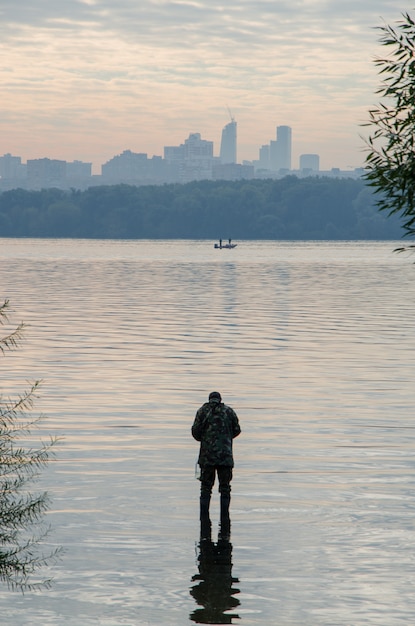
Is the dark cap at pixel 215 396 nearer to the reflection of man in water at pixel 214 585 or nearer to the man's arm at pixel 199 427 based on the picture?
the man's arm at pixel 199 427

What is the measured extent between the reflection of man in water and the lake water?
3 centimetres

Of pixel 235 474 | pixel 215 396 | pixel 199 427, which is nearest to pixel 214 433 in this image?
pixel 199 427

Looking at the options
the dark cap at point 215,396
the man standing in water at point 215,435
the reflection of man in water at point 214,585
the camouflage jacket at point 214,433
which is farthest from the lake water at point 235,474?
the dark cap at point 215,396

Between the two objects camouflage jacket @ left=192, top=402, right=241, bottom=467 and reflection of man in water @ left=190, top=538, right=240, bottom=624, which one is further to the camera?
camouflage jacket @ left=192, top=402, right=241, bottom=467

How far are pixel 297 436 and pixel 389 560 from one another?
1085 cm

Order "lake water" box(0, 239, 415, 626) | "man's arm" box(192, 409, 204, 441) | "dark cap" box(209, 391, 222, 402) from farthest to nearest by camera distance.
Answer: "man's arm" box(192, 409, 204, 441), "dark cap" box(209, 391, 222, 402), "lake water" box(0, 239, 415, 626)

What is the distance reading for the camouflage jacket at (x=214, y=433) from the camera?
57.0ft

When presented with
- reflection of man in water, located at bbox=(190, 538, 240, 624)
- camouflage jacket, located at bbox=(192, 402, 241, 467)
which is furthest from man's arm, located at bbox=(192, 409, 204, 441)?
reflection of man in water, located at bbox=(190, 538, 240, 624)

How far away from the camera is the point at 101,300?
79.9 metres

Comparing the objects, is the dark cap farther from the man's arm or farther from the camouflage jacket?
the man's arm

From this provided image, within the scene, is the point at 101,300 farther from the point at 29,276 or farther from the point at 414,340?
the point at 29,276

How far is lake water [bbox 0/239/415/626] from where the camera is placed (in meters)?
15.0

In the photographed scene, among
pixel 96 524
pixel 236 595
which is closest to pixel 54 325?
pixel 96 524

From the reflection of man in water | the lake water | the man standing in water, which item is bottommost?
the lake water
